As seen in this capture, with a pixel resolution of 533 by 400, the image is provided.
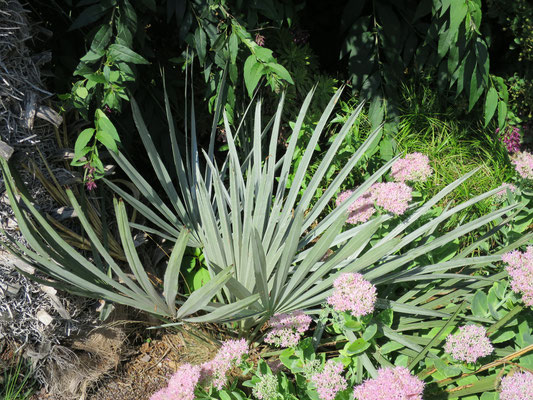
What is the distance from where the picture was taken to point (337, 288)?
4.48 feet

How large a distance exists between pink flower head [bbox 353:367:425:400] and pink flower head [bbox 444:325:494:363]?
17 cm

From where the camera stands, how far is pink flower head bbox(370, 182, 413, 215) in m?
1.68

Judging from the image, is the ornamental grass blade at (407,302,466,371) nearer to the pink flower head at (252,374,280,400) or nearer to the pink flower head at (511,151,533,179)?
the pink flower head at (252,374,280,400)

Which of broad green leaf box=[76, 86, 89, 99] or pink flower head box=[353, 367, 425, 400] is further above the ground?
broad green leaf box=[76, 86, 89, 99]

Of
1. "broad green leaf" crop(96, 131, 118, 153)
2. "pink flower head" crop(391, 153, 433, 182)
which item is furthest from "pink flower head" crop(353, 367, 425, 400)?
"broad green leaf" crop(96, 131, 118, 153)

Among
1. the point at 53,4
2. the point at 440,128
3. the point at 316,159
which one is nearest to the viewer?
the point at 53,4

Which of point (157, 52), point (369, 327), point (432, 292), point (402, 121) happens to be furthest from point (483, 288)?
point (157, 52)

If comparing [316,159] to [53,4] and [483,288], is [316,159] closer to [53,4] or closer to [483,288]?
[483,288]

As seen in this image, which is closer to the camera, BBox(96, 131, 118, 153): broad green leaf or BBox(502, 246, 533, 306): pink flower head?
BBox(502, 246, 533, 306): pink flower head

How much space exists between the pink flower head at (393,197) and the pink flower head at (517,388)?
0.61m

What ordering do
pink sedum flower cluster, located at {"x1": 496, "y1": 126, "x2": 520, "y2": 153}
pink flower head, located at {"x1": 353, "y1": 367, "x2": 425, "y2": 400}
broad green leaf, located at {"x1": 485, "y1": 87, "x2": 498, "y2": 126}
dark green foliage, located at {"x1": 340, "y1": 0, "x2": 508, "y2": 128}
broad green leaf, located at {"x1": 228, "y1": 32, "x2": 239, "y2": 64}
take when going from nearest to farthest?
pink flower head, located at {"x1": 353, "y1": 367, "x2": 425, "y2": 400} < broad green leaf, located at {"x1": 228, "y1": 32, "x2": 239, "y2": 64} < dark green foliage, located at {"x1": 340, "y1": 0, "x2": 508, "y2": 128} < broad green leaf, located at {"x1": 485, "y1": 87, "x2": 498, "y2": 126} < pink sedum flower cluster, located at {"x1": 496, "y1": 126, "x2": 520, "y2": 153}

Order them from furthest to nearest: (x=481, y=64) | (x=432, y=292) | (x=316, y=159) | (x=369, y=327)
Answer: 1. (x=316, y=159)
2. (x=481, y=64)
3. (x=432, y=292)
4. (x=369, y=327)

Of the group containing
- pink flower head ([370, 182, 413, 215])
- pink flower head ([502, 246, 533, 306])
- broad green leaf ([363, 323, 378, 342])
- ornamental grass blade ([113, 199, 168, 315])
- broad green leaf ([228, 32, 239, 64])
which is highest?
broad green leaf ([228, 32, 239, 64])

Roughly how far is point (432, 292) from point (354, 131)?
36.1 inches
